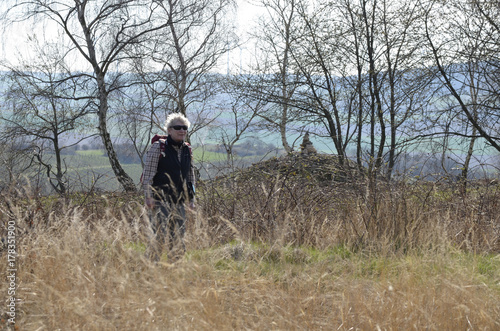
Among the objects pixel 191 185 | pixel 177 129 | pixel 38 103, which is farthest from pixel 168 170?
pixel 38 103

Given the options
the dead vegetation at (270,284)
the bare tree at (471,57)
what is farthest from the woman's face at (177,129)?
the bare tree at (471,57)

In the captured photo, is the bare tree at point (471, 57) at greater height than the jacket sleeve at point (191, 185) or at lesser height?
greater

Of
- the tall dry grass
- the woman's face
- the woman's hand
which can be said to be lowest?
the tall dry grass

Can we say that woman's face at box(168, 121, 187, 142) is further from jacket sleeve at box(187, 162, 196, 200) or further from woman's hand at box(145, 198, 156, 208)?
woman's hand at box(145, 198, 156, 208)

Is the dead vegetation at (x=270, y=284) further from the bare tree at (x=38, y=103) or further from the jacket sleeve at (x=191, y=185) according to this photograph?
the bare tree at (x=38, y=103)

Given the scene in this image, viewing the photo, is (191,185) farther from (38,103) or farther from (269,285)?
(38,103)

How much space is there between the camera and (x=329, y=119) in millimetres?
10641

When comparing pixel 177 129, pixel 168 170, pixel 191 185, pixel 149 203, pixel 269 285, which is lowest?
pixel 269 285

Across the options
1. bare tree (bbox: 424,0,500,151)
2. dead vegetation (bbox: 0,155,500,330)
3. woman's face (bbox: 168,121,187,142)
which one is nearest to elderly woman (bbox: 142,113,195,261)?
woman's face (bbox: 168,121,187,142)

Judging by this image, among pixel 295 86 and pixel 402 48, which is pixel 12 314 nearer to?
pixel 295 86

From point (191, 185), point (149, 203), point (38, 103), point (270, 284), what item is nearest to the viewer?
point (270, 284)

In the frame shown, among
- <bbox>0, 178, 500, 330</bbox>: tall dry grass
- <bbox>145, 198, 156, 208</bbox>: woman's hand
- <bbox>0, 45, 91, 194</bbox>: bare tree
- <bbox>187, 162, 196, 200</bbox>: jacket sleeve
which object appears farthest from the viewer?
<bbox>0, 45, 91, 194</bbox>: bare tree

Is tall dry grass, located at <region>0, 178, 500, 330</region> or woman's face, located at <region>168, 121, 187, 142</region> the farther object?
woman's face, located at <region>168, 121, 187, 142</region>

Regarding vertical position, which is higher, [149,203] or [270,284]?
[149,203]
